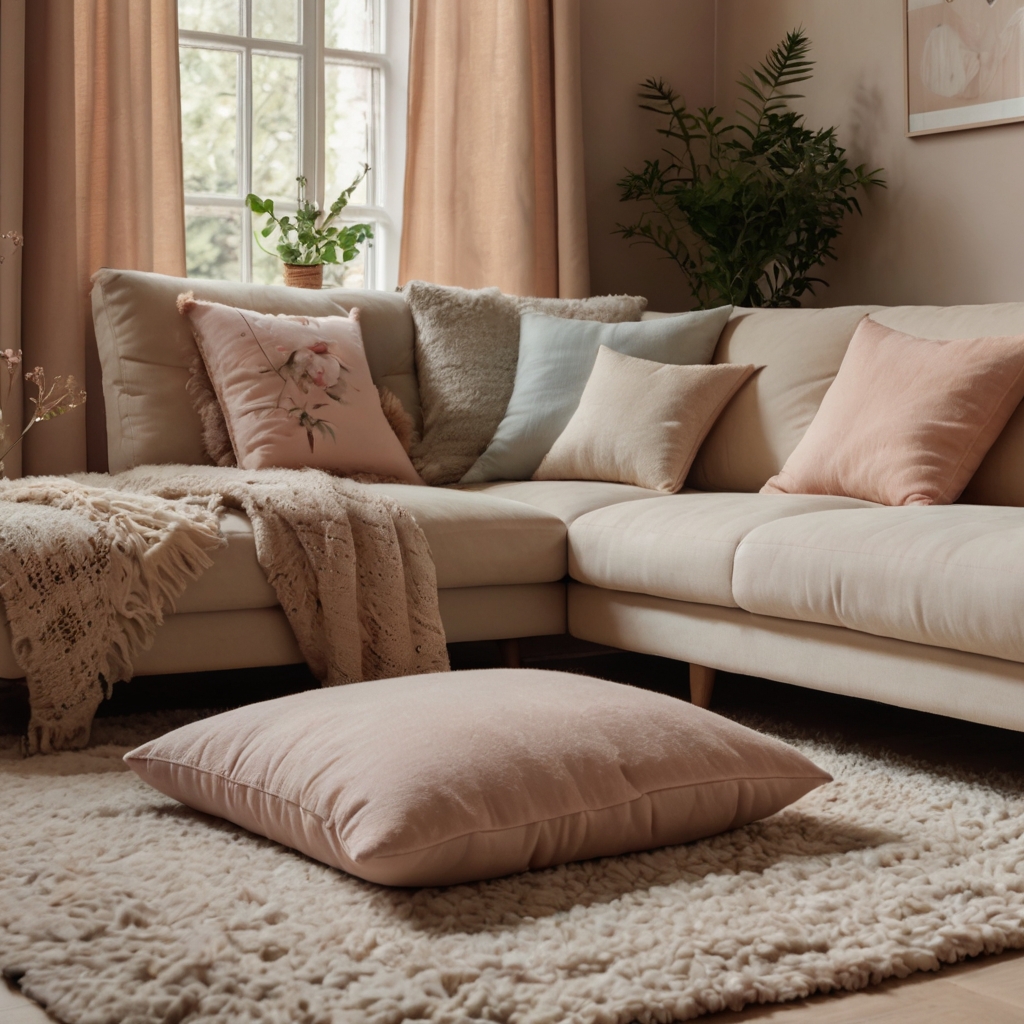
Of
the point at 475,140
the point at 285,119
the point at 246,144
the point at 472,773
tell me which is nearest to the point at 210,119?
the point at 246,144

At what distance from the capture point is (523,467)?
3297mm

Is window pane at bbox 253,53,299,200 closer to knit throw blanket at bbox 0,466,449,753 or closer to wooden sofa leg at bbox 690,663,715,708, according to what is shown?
knit throw blanket at bbox 0,466,449,753

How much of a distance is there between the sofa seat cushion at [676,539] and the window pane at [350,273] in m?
1.76

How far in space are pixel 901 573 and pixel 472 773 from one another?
867mm

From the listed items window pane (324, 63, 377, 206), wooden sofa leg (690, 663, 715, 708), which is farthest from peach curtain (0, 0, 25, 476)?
wooden sofa leg (690, 663, 715, 708)

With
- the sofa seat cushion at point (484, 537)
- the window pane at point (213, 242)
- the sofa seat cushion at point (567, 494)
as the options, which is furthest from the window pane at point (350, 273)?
the sofa seat cushion at point (484, 537)

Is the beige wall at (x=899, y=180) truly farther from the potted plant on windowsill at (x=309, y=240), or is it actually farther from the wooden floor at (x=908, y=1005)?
the wooden floor at (x=908, y=1005)

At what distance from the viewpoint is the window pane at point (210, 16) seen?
3.95 metres

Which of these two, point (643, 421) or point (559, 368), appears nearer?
point (643, 421)

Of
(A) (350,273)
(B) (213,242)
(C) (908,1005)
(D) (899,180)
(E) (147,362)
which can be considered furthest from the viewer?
(A) (350,273)

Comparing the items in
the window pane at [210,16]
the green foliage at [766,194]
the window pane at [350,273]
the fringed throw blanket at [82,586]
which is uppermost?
the window pane at [210,16]

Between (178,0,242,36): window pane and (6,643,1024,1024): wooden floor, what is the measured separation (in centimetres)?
200

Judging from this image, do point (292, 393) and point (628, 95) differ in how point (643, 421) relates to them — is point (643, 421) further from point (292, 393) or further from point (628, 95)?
point (628, 95)

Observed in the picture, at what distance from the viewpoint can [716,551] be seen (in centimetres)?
247
